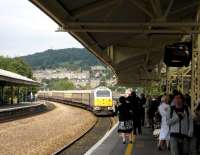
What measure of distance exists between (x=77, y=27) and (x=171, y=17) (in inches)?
191

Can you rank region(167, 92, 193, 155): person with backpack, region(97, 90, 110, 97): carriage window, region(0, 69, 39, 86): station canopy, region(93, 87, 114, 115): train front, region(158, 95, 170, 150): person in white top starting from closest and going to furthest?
region(167, 92, 193, 155): person with backpack → region(158, 95, 170, 150): person in white top → region(0, 69, 39, 86): station canopy → region(93, 87, 114, 115): train front → region(97, 90, 110, 97): carriage window

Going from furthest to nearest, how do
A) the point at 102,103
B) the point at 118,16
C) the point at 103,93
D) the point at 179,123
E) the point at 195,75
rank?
the point at 103,93 → the point at 102,103 → the point at 118,16 → the point at 195,75 → the point at 179,123

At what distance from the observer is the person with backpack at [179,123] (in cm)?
1022

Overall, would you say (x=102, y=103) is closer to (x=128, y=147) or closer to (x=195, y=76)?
(x=128, y=147)

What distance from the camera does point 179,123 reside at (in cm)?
1026

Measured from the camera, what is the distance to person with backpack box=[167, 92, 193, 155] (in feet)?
33.5

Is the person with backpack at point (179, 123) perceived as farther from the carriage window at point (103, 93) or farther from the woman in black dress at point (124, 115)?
the carriage window at point (103, 93)

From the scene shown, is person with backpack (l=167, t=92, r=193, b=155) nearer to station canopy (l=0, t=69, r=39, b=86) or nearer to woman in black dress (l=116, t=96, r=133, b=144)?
woman in black dress (l=116, t=96, r=133, b=144)

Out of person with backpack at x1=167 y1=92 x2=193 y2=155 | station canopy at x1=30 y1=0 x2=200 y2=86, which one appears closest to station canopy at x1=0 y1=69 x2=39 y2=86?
station canopy at x1=30 y1=0 x2=200 y2=86

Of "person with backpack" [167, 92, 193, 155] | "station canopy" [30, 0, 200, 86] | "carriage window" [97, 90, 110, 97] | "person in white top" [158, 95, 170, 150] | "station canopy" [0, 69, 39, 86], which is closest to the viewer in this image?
"person with backpack" [167, 92, 193, 155]

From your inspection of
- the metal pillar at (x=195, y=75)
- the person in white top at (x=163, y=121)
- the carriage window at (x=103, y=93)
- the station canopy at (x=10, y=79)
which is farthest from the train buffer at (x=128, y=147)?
the carriage window at (x=103, y=93)

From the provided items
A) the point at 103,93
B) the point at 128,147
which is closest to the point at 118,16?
the point at 128,147

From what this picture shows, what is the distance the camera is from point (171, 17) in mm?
19516

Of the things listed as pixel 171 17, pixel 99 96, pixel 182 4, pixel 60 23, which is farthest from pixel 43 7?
pixel 99 96
